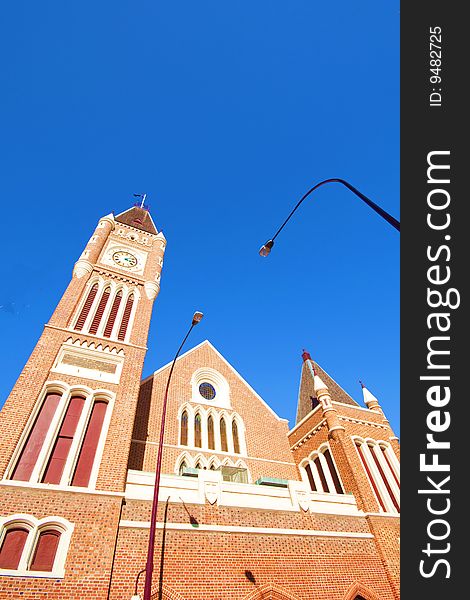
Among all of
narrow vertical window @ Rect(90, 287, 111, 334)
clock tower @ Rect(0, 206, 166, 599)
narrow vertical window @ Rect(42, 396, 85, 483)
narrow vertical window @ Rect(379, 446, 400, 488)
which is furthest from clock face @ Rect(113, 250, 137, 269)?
narrow vertical window @ Rect(379, 446, 400, 488)

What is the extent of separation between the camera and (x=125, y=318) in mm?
20031

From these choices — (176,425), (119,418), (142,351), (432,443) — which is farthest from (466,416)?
(176,425)

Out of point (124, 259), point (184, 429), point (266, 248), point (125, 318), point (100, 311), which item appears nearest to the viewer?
point (266, 248)

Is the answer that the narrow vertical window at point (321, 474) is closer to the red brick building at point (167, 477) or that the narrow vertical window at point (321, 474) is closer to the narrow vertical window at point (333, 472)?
the red brick building at point (167, 477)

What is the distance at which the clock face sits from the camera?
23.7m

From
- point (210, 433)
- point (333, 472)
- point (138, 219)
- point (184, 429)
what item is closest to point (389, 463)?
point (333, 472)

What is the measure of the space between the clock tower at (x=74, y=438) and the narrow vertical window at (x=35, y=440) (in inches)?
1.3

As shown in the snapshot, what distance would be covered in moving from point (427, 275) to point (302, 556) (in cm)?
1299

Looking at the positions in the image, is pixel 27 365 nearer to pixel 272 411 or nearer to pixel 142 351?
pixel 142 351

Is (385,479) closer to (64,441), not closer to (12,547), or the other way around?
(64,441)

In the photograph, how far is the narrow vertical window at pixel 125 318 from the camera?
62.2 feet

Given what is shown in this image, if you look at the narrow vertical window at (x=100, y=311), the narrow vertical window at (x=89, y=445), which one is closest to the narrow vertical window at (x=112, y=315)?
the narrow vertical window at (x=100, y=311)

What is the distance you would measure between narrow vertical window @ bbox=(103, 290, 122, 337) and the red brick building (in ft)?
0.42

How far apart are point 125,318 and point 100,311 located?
146 cm
